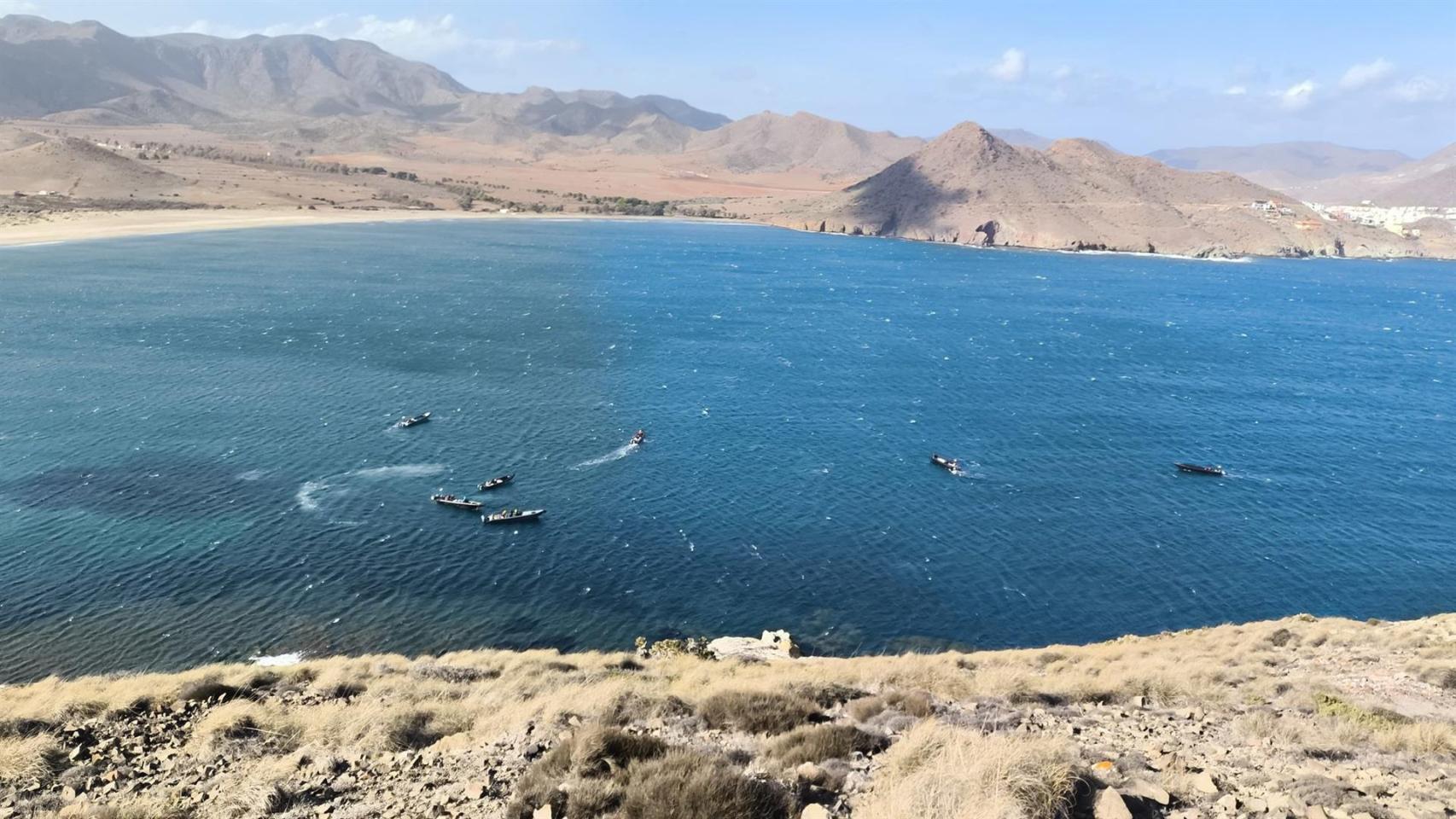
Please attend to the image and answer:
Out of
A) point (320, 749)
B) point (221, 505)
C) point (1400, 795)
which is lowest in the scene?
point (221, 505)

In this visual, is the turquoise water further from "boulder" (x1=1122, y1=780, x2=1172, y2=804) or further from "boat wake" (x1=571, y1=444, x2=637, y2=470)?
"boulder" (x1=1122, y1=780, x2=1172, y2=804)

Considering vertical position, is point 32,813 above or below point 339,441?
above

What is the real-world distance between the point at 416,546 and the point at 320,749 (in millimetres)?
29366

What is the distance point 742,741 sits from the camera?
19141mm

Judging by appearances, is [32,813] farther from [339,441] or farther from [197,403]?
[197,403]

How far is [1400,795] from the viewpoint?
52.4 feet

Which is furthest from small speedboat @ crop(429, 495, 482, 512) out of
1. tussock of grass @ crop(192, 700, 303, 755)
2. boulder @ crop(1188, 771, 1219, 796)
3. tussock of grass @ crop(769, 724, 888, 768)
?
boulder @ crop(1188, 771, 1219, 796)

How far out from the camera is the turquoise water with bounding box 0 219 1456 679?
42.5 meters

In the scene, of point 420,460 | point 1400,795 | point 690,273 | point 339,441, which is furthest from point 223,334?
point 1400,795

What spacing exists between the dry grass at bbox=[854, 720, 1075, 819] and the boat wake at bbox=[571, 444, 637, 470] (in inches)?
1787

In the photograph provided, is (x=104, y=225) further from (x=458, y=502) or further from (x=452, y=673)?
(x=452, y=673)

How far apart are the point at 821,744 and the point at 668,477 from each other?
4228cm

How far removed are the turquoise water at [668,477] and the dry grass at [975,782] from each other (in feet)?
79.4

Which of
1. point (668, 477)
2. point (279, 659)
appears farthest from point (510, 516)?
point (279, 659)
